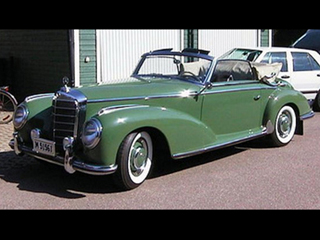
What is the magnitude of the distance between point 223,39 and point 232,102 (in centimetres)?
654

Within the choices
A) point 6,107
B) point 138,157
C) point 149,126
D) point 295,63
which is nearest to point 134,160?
point 138,157

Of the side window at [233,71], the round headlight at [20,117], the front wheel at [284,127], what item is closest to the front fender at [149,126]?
the side window at [233,71]

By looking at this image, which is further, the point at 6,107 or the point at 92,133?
the point at 6,107

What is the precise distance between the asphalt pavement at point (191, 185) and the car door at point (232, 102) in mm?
401

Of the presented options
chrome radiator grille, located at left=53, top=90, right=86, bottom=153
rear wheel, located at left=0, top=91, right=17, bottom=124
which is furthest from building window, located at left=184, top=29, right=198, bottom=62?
chrome radiator grille, located at left=53, top=90, right=86, bottom=153

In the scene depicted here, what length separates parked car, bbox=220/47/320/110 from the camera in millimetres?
9406

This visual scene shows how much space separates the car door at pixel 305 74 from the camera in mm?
9703

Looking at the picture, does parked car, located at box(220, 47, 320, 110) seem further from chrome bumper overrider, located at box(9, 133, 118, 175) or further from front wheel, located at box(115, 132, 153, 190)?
chrome bumper overrider, located at box(9, 133, 118, 175)

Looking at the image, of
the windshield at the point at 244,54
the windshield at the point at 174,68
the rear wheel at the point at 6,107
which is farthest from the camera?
the windshield at the point at 244,54

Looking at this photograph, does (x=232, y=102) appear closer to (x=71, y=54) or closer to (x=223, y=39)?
(x=71, y=54)

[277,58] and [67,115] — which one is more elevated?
[277,58]

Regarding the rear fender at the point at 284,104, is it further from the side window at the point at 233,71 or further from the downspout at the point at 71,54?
the downspout at the point at 71,54

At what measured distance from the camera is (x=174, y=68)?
628 cm
